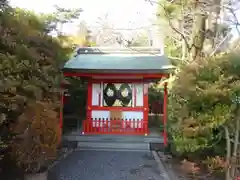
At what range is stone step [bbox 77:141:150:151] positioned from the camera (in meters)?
9.84

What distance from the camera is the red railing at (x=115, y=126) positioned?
36.3 ft

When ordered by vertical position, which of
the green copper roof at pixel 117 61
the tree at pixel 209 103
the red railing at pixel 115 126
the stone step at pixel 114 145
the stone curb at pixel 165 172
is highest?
the green copper roof at pixel 117 61

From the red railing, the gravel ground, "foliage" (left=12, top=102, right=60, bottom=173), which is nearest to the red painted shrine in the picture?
the red railing

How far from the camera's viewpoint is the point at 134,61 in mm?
11375

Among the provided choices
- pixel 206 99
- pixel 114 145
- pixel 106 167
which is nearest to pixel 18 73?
pixel 106 167

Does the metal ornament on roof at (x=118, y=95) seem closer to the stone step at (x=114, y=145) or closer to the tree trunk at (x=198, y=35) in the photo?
the stone step at (x=114, y=145)

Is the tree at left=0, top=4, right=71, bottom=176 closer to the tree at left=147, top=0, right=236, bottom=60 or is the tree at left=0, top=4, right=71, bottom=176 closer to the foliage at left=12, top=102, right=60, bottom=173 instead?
the foliage at left=12, top=102, right=60, bottom=173

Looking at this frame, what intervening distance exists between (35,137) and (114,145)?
4424 millimetres

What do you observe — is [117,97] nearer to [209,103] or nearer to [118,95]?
[118,95]

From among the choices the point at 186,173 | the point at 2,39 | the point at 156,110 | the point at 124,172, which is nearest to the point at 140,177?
the point at 124,172

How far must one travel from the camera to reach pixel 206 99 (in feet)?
20.2

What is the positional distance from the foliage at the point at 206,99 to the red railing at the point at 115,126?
14.7ft

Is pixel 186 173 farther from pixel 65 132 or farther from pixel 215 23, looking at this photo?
pixel 65 132

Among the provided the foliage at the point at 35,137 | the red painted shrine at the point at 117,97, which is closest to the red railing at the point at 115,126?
the red painted shrine at the point at 117,97
